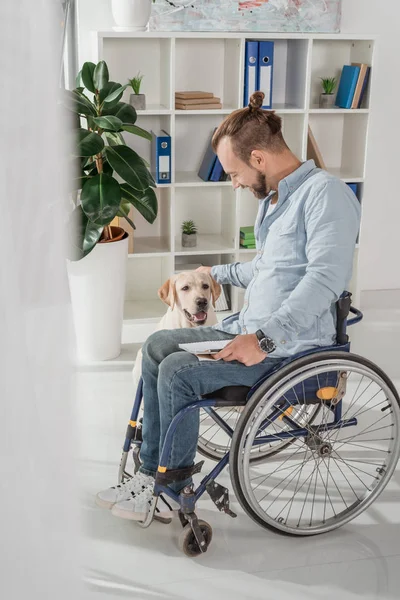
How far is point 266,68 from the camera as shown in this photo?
11.4ft

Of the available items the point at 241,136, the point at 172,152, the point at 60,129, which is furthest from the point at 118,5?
the point at 60,129

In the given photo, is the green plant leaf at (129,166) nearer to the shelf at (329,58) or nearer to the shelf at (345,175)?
the shelf at (345,175)

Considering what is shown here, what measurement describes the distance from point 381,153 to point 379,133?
0.11 m

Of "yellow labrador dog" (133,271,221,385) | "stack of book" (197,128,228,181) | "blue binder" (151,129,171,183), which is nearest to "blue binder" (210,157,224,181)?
"stack of book" (197,128,228,181)

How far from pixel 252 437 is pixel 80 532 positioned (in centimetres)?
138

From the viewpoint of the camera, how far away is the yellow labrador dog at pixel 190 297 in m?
2.29

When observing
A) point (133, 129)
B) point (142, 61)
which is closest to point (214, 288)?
point (133, 129)

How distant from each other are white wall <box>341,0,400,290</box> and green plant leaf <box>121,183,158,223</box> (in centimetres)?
141

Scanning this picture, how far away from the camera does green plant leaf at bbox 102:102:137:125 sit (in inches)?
114

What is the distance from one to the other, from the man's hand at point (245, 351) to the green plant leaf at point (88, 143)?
1243 mm

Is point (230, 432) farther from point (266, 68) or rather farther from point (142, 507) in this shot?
point (266, 68)

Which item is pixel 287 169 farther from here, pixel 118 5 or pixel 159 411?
pixel 118 5

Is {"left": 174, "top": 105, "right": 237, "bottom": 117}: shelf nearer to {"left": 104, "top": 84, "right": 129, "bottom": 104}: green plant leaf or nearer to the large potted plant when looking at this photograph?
the large potted plant

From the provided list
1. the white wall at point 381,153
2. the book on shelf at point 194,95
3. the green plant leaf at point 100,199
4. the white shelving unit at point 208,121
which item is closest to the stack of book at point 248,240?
the white shelving unit at point 208,121
